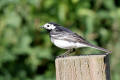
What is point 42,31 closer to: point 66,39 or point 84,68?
point 66,39

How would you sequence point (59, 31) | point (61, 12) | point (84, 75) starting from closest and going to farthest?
point (84, 75), point (59, 31), point (61, 12)

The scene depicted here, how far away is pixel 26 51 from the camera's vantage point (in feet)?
23.1

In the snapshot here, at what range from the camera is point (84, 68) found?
3.37 meters

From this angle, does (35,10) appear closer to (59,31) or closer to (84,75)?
(59,31)

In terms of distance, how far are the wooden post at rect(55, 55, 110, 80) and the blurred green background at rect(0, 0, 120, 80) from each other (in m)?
3.33

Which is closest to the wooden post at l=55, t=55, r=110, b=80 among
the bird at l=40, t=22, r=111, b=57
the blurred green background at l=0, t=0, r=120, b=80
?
the bird at l=40, t=22, r=111, b=57

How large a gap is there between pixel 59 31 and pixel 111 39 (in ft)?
7.43

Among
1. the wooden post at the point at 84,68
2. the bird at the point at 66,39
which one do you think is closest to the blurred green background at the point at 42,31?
the bird at the point at 66,39

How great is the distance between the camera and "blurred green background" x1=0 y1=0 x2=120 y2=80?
692 centimetres

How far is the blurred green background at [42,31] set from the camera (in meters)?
6.92

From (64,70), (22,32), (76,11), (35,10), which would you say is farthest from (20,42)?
(64,70)

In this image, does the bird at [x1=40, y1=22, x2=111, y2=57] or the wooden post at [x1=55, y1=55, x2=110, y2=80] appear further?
the bird at [x1=40, y1=22, x2=111, y2=57]

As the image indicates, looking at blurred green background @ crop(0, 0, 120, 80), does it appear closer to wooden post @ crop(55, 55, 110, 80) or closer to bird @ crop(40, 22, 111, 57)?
Result: bird @ crop(40, 22, 111, 57)

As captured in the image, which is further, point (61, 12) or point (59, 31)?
point (61, 12)
